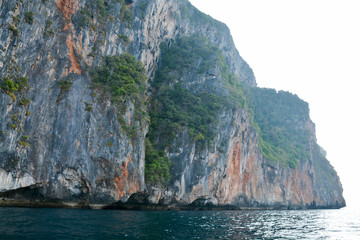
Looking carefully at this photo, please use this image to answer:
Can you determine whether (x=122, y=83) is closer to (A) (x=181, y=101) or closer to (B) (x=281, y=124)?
(A) (x=181, y=101)

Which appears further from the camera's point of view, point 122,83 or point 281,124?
point 281,124

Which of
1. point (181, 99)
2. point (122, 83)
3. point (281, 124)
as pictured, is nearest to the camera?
point (122, 83)

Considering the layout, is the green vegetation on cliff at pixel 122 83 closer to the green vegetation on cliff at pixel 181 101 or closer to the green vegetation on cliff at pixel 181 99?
the green vegetation on cliff at pixel 181 101

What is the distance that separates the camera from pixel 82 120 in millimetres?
30000

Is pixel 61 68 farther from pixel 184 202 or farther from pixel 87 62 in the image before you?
pixel 184 202

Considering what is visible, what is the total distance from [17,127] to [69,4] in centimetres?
1568

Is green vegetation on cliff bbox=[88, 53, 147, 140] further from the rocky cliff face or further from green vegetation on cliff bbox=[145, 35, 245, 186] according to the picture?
green vegetation on cliff bbox=[145, 35, 245, 186]

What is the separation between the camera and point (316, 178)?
3588 inches

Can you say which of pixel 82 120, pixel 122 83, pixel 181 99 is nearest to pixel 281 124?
pixel 181 99

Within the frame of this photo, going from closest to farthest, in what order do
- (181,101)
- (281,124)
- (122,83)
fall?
(122,83)
(181,101)
(281,124)

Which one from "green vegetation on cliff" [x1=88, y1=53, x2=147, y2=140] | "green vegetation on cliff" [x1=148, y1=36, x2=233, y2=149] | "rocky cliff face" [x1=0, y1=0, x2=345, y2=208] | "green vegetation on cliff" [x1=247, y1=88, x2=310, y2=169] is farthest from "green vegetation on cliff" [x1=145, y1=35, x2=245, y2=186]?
"green vegetation on cliff" [x1=247, y1=88, x2=310, y2=169]

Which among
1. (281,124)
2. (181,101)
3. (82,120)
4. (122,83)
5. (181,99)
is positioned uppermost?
(281,124)

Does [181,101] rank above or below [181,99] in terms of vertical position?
below

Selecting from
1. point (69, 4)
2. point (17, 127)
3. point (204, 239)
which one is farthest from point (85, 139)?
point (204, 239)
